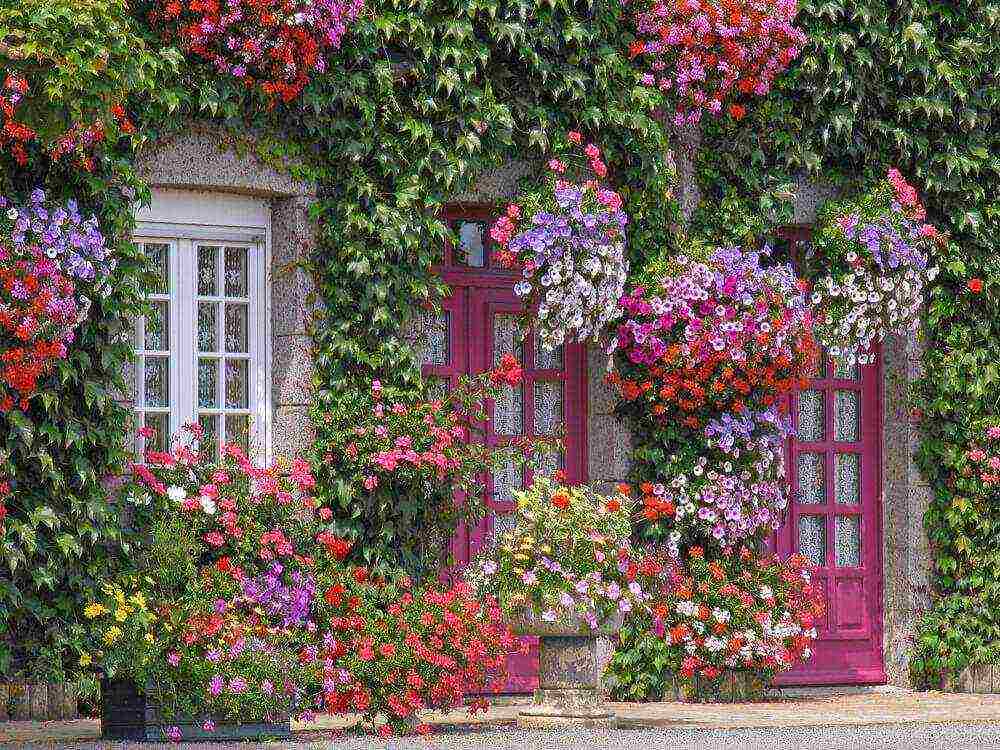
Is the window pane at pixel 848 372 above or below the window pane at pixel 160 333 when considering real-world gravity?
below

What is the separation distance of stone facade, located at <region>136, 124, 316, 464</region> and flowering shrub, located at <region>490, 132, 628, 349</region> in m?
1.04

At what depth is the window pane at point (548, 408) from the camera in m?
10.8

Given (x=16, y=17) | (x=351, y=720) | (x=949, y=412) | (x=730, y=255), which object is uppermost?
(x=16, y=17)

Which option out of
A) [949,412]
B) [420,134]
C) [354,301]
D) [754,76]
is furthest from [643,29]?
[949,412]

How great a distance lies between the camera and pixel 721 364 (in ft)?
34.4

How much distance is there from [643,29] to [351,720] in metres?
3.96

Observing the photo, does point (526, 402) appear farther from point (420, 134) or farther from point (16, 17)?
point (16, 17)

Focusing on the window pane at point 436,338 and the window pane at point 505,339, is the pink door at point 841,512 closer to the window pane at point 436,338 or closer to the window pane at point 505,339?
the window pane at point 505,339

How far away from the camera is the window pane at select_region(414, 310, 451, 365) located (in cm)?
1038

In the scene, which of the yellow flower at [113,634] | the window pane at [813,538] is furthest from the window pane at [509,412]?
the yellow flower at [113,634]

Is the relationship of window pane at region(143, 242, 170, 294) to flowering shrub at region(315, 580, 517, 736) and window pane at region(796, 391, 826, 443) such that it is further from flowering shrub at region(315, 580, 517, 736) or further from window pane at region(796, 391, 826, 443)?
window pane at region(796, 391, 826, 443)

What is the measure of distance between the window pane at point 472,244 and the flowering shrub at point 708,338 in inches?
32.6

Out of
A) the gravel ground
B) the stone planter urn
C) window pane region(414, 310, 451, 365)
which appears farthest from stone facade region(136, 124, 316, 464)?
the gravel ground

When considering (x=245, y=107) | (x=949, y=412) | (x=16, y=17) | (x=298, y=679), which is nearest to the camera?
(x=16, y=17)
